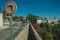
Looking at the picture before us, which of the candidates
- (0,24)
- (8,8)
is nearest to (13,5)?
(8,8)

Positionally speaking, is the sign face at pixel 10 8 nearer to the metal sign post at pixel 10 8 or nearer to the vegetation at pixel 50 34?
the metal sign post at pixel 10 8

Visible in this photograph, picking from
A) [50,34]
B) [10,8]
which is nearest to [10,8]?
[10,8]

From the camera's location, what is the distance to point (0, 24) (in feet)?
190

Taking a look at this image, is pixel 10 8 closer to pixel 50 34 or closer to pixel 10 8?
pixel 10 8

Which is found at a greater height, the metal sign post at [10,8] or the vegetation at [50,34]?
the metal sign post at [10,8]

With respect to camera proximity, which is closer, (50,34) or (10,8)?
(10,8)

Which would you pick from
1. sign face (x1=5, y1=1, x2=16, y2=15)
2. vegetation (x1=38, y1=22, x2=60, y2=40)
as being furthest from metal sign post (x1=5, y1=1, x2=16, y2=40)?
vegetation (x1=38, y1=22, x2=60, y2=40)

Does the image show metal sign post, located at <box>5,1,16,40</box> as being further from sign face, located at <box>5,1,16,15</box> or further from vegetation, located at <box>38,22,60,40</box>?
vegetation, located at <box>38,22,60,40</box>

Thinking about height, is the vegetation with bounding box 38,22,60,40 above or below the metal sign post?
below

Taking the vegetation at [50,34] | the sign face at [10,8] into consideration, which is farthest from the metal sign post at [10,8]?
the vegetation at [50,34]

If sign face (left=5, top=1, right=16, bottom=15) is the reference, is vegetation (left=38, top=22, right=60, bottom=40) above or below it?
below

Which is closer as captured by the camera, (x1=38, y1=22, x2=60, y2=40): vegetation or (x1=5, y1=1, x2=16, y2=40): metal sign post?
(x1=5, y1=1, x2=16, y2=40): metal sign post

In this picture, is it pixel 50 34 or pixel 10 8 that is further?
pixel 50 34

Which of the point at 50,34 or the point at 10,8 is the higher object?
the point at 10,8
